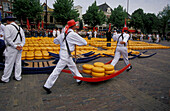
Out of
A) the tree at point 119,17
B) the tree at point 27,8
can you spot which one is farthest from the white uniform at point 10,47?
the tree at point 119,17

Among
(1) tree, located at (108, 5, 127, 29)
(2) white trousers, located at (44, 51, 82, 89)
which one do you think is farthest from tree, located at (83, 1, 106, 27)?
(2) white trousers, located at (44, 51, 82, 89)

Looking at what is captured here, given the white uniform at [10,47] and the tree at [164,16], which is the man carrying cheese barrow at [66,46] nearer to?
the white uniform at [10,47]

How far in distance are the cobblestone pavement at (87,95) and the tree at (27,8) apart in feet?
105

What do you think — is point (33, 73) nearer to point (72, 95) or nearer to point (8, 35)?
point (8, 35)

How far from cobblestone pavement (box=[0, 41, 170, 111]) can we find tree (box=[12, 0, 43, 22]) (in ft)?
105

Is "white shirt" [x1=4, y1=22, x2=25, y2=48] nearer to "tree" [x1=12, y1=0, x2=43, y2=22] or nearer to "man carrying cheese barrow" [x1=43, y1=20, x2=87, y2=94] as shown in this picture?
"man carrying cheese barrow" [x1=43, y1=20, x2=87, y2=94]

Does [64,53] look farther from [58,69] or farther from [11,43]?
[11,43]

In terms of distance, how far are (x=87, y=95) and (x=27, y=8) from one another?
35.1m

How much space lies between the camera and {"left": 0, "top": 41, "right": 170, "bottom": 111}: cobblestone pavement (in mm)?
3189

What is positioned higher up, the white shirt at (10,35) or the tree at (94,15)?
the tree at (94,15)

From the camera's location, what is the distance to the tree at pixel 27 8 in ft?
107

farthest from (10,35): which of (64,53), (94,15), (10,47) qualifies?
(94,15)

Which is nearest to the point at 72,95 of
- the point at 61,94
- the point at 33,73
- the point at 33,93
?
the point at 61,94

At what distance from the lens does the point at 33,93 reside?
12.5 feet
